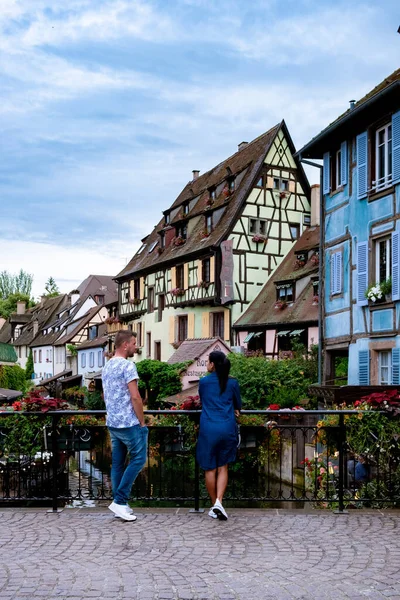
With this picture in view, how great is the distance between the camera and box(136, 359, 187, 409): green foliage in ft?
105

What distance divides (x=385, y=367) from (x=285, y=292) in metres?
13.0

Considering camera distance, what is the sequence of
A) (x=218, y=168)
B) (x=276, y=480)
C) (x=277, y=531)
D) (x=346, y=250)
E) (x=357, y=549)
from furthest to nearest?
(x=218, y=168) → (x=276, y=480) → (x=346, y=250) → (x=277, y=531) → (x=357, y=549)

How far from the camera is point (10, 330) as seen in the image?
84.8 m

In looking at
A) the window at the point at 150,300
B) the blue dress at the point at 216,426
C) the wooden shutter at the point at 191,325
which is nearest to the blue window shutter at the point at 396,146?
the blue dress at the point at 216,426

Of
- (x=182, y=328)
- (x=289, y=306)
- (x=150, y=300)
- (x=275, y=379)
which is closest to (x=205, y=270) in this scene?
(x=182, y=328)

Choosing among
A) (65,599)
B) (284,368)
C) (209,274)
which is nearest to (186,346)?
(209,274)

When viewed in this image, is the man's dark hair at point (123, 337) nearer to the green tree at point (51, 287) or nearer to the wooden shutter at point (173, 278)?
the wooden shutter at point (173, 278)

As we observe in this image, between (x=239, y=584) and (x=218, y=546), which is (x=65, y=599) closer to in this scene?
(x=239, y=584)

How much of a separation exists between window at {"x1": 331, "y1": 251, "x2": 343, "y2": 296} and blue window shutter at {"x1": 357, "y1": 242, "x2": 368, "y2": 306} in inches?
48.9

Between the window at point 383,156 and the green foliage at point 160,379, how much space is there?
15.8 metres

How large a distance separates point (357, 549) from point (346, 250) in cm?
1446

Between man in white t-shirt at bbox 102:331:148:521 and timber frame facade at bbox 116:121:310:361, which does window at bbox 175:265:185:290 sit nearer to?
timber frame facade at bbox 116:121:310:361

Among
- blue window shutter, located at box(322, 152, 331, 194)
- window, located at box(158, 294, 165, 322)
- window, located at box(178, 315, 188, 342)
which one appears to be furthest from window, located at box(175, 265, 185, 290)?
blue window shutter, located at box(322, 152, 331, 194)

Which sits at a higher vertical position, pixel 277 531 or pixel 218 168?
pixel 218 168
